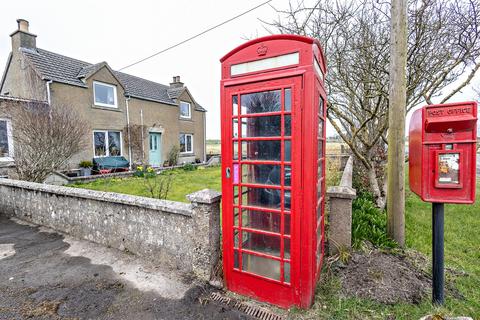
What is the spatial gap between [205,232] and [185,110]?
A: 18.8 meters

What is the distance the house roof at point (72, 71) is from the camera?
11.8m

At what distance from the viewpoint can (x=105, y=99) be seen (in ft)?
47.3

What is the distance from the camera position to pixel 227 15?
269 inches

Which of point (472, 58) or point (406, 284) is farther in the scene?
point (472, 58)

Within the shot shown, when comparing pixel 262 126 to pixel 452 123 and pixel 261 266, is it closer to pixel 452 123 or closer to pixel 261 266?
pixel 261 266

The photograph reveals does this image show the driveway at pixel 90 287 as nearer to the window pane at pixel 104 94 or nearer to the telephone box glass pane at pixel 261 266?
the telephone box glass pane at pixel 261 266

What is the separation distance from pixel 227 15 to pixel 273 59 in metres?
5.47

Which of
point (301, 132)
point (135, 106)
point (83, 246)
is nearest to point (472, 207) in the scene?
point (301, 132)

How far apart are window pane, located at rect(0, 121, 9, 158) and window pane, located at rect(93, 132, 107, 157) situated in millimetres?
3673

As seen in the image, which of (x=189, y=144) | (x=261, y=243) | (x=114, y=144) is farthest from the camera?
(x=189, y=144)

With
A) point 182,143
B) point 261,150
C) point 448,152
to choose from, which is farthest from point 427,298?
point 182,143

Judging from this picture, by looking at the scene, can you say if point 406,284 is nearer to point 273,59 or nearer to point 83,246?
point 273,59

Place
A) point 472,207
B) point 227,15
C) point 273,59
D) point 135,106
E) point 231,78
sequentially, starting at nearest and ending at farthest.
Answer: point 273,59 → point 231,78 → point 472,207 → point 227,15 → point 135,106

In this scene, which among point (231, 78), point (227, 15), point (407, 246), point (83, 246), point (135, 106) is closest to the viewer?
point (231, 78)
